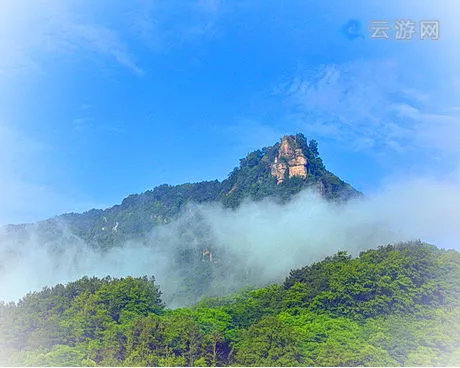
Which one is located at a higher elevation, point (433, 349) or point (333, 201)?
point (333, 201)

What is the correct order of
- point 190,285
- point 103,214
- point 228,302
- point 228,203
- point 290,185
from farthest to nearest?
point 103,214
point 228,203
point 290,185
point 190,285
point 228,302

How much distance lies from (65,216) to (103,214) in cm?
596

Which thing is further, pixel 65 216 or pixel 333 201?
pixel 65 216

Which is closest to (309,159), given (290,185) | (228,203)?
(290,185)

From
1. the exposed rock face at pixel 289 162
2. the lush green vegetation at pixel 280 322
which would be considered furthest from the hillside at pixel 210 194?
the lush green vegetation at pixel 280 322

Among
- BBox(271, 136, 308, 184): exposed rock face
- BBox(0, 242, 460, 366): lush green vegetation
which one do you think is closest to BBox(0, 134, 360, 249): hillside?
BBox(271, 136, 308, 184): exposed rock face

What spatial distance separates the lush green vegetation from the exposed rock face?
1825cm

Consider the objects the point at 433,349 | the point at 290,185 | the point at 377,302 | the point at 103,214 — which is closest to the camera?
the point at 433,349

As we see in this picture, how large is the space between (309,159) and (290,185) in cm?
295

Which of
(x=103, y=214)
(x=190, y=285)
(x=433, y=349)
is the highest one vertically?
(x=103, y=214)

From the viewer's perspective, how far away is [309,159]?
49812 millimetres

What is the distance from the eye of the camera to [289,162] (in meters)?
50.2

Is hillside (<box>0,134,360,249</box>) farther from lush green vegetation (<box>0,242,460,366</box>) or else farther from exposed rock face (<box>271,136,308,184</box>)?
lush green vegetation (<box>0,242,460,366</box>)

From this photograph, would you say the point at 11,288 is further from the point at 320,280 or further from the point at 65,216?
the point at 320,280
